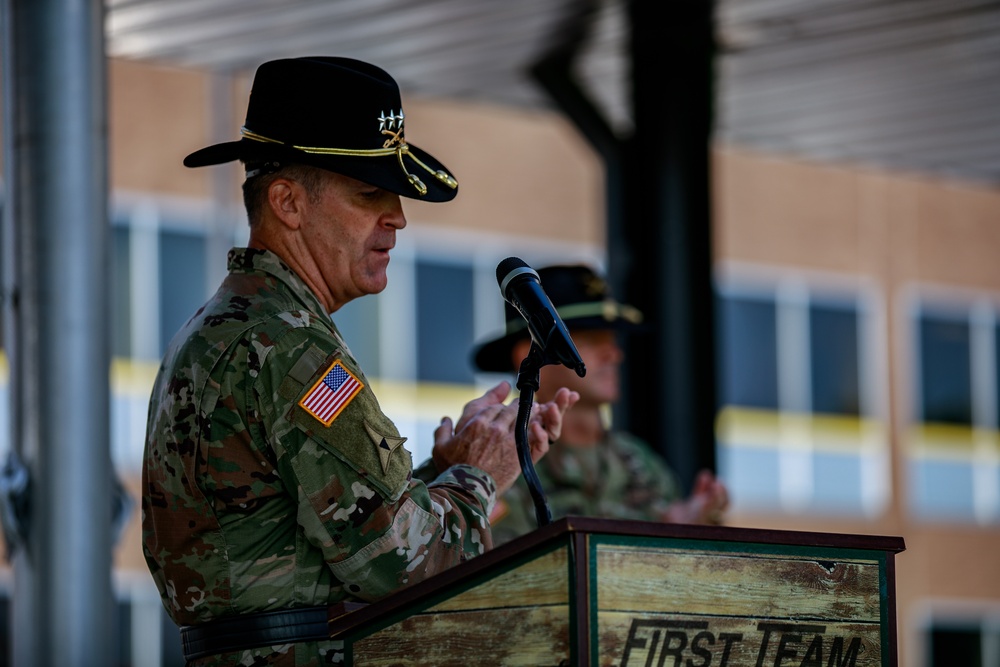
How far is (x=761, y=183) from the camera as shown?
18.1 meters

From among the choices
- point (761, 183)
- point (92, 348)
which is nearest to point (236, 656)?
point (92, 348)

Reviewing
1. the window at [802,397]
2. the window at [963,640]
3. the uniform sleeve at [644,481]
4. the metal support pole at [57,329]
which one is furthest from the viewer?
the window at [963,640]

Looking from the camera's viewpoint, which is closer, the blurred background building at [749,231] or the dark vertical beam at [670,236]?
the dark vertical beam at [670,236]

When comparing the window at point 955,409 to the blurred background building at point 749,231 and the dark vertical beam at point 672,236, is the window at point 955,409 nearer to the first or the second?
the blurred background building at point 749,231

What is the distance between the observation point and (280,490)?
2.90 m

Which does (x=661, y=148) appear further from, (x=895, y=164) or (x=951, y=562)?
(x=951, y=562)

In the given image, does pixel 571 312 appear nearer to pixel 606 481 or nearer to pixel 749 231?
pixel 606 481

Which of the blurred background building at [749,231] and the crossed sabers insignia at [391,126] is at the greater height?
the blurred background building at [749,231]

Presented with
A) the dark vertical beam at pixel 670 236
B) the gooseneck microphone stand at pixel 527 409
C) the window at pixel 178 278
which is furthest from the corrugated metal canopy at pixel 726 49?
the window at pixel 178 278

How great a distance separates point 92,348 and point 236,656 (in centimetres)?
257

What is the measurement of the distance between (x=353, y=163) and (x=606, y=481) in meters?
3.19

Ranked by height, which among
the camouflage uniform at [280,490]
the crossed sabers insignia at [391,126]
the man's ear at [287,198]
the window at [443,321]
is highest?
the window at [443,321]

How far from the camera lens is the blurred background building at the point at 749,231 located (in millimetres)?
7852

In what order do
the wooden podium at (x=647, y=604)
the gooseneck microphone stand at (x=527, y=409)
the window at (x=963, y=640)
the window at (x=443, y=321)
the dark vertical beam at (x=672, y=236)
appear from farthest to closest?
the window at (x=963, y=640) < the window at (x=443, y=321) < the dark vertical beam at (x=672, y=236) < the gooseneck microphone stand at (x=527, y=409) < the wooden podium at (x=647, y=604)
